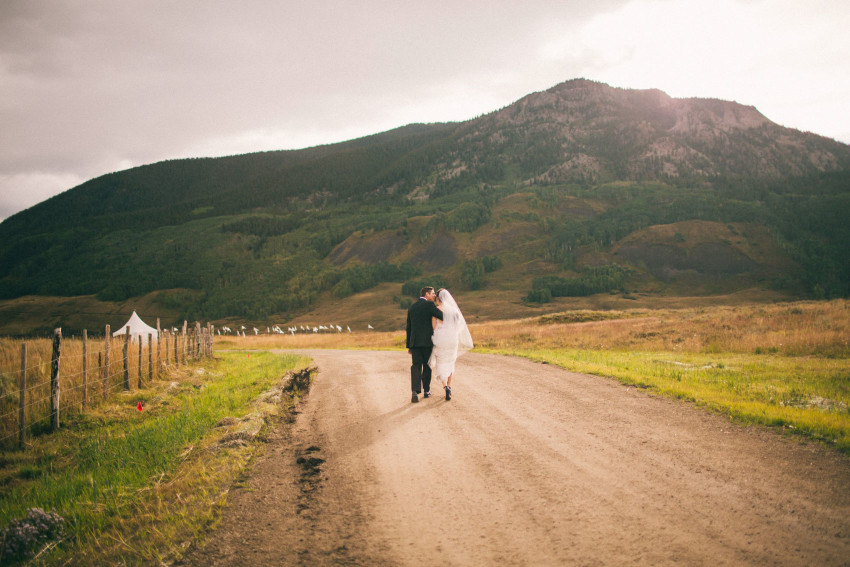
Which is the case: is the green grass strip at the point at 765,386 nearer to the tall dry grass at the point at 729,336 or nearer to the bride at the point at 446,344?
the tall dry grass at the point at 729,336

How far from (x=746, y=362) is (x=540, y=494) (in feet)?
48.2

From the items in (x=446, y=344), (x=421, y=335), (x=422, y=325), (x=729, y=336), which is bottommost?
(x=729, y=336)

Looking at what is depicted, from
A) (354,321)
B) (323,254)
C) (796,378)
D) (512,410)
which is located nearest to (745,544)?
(512,410)

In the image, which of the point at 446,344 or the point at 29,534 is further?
the point at 446,344

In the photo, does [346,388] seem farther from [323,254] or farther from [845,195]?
[845,195]

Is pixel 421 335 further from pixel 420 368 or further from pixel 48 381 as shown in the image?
pixel 48 381

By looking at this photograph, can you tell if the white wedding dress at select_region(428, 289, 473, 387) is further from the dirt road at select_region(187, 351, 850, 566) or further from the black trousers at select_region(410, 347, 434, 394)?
the dirt road at select_region(187, 351, 850, 566)

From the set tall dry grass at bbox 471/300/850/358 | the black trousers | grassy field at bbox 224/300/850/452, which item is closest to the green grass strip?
grassy field at bbox 224/300/850/452

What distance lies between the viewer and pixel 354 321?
118312 mm

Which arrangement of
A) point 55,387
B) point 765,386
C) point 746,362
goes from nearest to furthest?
point 55,387 < point 765,386 < point 746,362

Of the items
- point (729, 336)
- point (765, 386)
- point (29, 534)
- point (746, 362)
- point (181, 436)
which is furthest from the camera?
point (729, 336)

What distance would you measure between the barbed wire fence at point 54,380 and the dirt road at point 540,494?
19.7 ft

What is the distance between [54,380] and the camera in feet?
34.7

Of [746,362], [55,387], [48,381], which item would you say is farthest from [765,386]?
[48,381]
